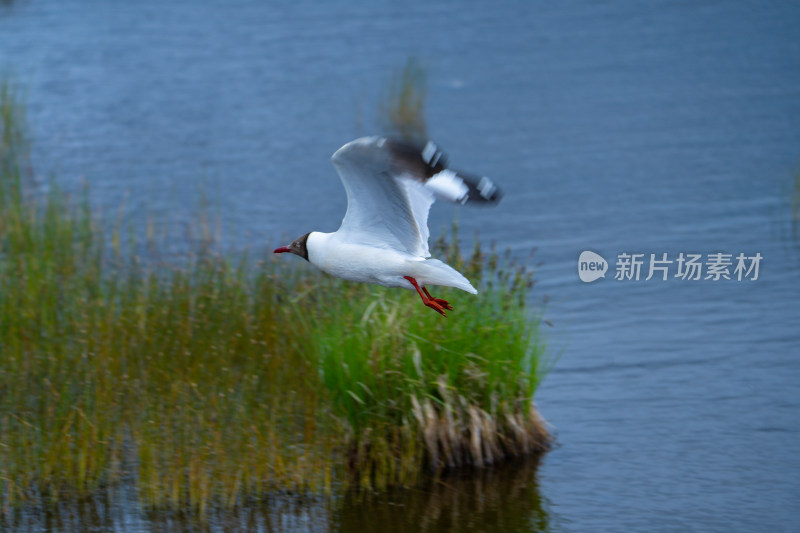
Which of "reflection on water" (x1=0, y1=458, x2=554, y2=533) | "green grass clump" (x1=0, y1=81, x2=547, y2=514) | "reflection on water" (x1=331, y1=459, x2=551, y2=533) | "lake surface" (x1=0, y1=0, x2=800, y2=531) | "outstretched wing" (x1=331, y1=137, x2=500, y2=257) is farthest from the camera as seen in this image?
"lake surface" (x1=0, y1=0, x2=800, y2=531)

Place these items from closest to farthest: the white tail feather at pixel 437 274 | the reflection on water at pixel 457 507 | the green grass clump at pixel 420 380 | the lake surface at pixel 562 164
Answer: the white tail feather at pixel 437 274, the reflection on water at pixel 457 507, the green grass clump at pixel 420 380, the lake surface at pixel 562 164

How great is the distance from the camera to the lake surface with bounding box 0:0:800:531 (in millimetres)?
8990

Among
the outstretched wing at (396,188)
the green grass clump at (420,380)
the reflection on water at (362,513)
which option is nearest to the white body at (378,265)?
the outstretched wing at (396,188)

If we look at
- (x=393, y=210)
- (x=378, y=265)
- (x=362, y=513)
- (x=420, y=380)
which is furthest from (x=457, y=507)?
(x=393, y=210)

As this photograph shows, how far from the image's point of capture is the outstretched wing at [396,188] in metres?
6.04

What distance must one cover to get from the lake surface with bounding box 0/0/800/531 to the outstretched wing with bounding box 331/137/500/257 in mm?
2344

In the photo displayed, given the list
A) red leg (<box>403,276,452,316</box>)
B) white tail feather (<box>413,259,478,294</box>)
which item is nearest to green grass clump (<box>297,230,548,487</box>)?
red leg (<box>403,276,452,316</box>)

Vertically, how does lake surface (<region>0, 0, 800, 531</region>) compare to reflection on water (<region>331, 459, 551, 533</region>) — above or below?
above

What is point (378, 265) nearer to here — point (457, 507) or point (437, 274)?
point (437, 274)

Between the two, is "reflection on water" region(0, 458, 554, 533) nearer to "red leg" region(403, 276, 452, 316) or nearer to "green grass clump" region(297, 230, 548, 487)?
"green grass clump" region(297, 230, 548, 487)

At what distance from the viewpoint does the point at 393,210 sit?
22.0 ft

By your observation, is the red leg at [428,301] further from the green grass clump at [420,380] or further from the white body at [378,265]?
the green grass clump at [420,380]

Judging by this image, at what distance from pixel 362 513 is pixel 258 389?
131cm

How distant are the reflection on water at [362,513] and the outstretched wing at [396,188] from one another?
7.51ft
